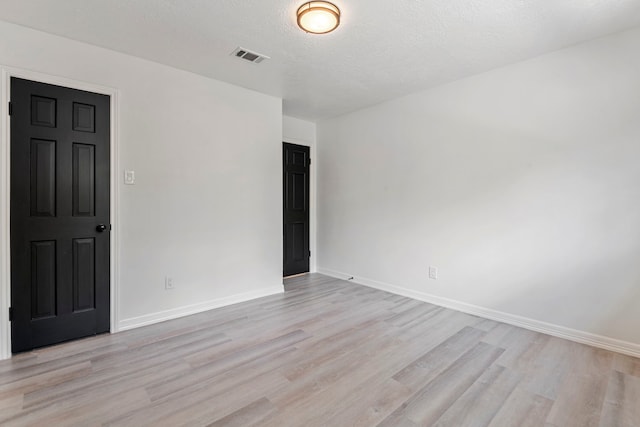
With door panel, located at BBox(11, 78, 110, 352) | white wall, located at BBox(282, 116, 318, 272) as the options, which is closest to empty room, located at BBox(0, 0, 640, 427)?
door panel, located at BBox(11, 78, 110, 352)

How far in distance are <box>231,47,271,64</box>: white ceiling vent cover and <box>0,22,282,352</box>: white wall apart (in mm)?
709

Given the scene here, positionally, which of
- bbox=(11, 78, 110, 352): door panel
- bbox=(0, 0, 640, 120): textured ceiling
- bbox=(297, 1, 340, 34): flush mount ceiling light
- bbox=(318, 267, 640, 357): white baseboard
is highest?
bbox=(0, 0, 640, 120): textured ceiling

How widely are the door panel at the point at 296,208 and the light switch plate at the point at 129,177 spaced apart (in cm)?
228

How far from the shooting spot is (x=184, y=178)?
3195 mm

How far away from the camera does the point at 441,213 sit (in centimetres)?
356

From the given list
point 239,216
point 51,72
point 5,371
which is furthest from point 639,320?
point 51,72

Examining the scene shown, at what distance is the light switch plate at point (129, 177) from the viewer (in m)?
2.84

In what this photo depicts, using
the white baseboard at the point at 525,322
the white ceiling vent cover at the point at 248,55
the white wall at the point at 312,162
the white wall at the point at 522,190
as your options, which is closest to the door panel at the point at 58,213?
the white ceiling vent cover at the point at 248,55

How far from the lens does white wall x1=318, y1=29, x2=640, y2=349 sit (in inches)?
96.6

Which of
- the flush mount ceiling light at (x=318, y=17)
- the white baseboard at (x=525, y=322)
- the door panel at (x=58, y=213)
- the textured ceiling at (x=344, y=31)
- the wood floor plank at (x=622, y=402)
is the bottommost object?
the wood floor plank at (x=622, y=402)

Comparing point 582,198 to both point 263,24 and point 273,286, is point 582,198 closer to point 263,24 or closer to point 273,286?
point 263,24

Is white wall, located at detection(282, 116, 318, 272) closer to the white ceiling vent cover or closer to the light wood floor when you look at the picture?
the white ceiling vent cover

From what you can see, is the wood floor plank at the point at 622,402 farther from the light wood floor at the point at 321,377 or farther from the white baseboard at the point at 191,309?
the white baseboard at the point at 191,309

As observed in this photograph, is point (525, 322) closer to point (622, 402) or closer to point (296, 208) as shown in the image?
point (622, 402)
